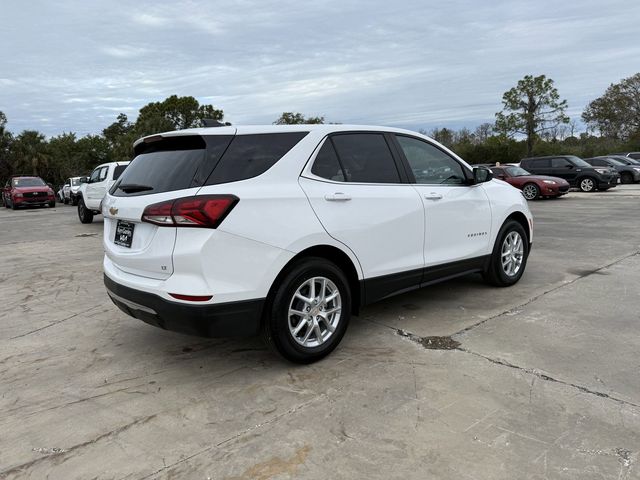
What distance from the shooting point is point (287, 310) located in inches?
142

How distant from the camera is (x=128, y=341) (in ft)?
14.9

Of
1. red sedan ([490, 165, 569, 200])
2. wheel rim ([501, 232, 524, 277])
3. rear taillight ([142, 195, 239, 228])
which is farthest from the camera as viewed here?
red sedan ([490, 165, 569, 200])

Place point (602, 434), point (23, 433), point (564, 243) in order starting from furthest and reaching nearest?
point (564, 243) → point (23, 433) → point (602, 434)

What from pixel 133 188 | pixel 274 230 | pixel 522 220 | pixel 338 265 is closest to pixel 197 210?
pixel 274 230

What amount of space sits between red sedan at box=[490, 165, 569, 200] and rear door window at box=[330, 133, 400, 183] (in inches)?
607

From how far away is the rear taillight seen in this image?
10.8 feet

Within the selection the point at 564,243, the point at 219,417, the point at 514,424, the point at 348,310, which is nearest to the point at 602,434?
the point at 514,424

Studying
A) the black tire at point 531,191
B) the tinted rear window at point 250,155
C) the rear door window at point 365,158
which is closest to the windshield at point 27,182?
the black tire at point 531,191

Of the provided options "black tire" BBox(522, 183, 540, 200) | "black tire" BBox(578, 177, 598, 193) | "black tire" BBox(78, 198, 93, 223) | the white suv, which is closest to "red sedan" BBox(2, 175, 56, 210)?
"black tire" BBox(78, 198, 93, 223)

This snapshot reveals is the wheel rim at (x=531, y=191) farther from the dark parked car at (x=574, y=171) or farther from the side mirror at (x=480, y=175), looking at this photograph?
the side mirror at (x=480, y=175)

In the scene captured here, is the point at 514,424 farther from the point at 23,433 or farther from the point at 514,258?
the point at 514,258

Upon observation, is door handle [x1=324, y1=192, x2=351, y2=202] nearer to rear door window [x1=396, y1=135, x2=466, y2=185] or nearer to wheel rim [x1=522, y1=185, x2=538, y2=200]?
rear door window [x1=396, y1=135, x2=466, y2=185]

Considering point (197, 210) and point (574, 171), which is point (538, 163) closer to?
point (574, 171)

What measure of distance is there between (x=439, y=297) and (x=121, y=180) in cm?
344
